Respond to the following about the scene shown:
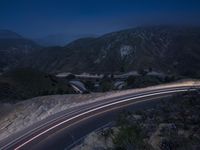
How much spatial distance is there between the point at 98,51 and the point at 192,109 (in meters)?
149

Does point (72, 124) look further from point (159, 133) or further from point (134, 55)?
point (134, 55)

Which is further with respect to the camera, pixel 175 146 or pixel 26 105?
pixel 26 105

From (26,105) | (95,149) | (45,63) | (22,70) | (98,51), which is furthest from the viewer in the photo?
(45,63)

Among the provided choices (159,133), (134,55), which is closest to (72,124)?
(159,133)

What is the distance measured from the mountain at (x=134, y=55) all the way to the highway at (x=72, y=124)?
299ft

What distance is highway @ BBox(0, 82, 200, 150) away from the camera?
45.3 feet

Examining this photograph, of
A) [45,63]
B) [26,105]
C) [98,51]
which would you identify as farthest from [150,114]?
[45,63]

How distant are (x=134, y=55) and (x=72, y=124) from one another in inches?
4964

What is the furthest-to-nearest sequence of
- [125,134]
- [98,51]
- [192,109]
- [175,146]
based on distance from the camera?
[98,51]
[192,109]
[125,134]
[175,146]

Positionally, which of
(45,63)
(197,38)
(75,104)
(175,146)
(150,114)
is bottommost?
(45,63)

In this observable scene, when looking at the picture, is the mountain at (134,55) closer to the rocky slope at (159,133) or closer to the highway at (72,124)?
the highway at (72,124)

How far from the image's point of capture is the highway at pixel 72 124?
45.3ft

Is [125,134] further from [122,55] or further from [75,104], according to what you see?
[122,55]

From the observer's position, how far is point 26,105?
67.8ft
